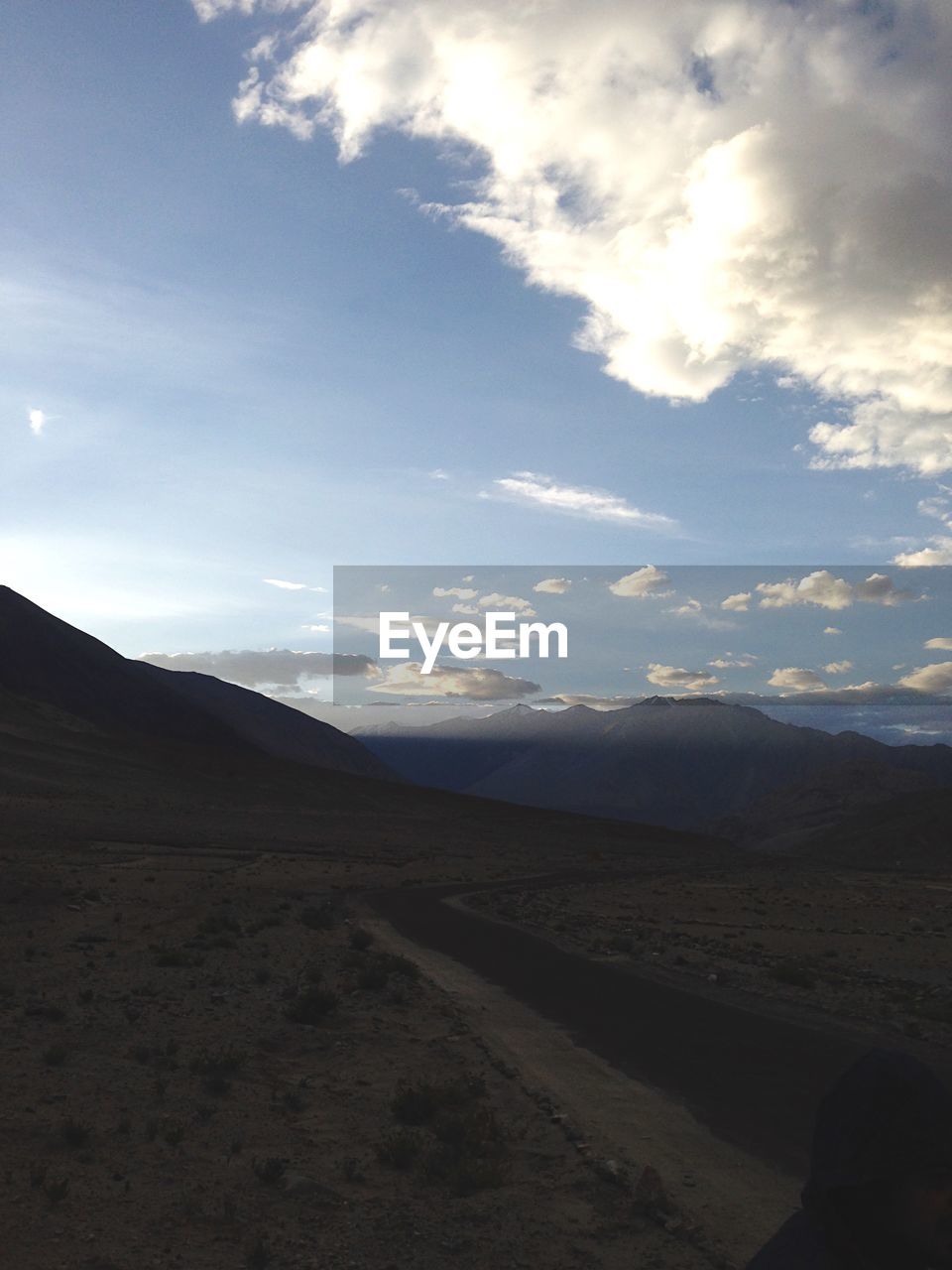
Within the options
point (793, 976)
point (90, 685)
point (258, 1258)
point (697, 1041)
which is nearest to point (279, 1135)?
point (258, 1258)

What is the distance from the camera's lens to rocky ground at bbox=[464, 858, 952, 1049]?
1806 cm

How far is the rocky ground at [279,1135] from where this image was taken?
7008mm

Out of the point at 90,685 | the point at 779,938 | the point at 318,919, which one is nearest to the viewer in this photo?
the point at 318,919

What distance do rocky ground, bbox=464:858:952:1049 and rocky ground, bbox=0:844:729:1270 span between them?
668cm

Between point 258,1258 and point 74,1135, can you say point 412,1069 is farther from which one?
point 258,1258

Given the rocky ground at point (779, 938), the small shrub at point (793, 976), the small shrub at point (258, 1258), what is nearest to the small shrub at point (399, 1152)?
the small shrub at point (258, 1258)

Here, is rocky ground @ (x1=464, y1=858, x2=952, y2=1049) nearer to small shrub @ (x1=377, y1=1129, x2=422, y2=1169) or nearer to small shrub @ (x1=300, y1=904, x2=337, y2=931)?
small shrub @ (x1=300, y1=904, x2=337, y2=931)

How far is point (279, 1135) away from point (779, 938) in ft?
79.3

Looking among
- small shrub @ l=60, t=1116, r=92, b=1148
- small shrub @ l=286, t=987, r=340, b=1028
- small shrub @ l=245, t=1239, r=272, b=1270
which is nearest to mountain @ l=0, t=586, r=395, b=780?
small shrub @ l=286, t=987, r=340, b=1028

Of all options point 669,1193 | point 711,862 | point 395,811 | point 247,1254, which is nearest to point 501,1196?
point 669,1193

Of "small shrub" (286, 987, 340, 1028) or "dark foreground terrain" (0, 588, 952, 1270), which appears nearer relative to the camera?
"dark foreground terrain" (0, 588, 952, 1270)

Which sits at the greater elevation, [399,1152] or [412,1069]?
[399,1152]

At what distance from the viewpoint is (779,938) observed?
99.7 ft

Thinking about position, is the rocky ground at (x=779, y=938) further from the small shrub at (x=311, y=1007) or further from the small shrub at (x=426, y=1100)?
the small shrub at (x=311, y=1007)
